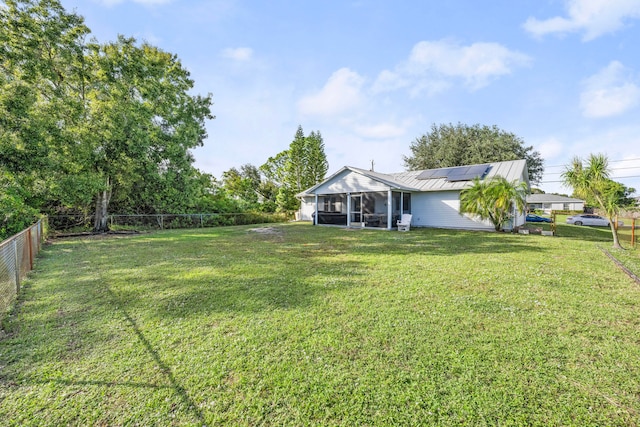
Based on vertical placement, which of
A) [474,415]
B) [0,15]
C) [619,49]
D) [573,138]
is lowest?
[474,415]

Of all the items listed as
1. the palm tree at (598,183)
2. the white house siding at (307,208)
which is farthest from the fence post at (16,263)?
the white house siding at (307,208)

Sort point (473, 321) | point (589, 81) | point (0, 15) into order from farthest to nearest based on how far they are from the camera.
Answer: point (589, 81)
point (0, 15)
point (473, 321)

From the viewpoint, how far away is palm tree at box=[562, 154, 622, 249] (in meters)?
8.69

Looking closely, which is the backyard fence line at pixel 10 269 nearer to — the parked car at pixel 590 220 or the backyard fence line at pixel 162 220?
the backyard fence line at pixel 162 220

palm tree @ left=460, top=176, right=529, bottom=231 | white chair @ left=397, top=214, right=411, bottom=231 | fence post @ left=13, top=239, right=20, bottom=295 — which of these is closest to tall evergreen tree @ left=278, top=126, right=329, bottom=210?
white chair @ left=397, top=214, right=411, bottom=231

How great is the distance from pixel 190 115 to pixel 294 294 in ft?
60.5

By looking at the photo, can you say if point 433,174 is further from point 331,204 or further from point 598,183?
point 598,183

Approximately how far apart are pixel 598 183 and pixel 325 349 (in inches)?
436

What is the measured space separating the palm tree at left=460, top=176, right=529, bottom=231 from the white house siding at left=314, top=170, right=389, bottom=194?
4007 mm

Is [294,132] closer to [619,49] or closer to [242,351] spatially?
[619,49]

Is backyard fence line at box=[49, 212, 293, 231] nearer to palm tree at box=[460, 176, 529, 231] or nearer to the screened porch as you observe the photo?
the screened porch

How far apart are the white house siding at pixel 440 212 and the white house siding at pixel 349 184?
3.29 meters

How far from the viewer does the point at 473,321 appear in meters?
3.49

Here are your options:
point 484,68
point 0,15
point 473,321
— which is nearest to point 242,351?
point 473,321
